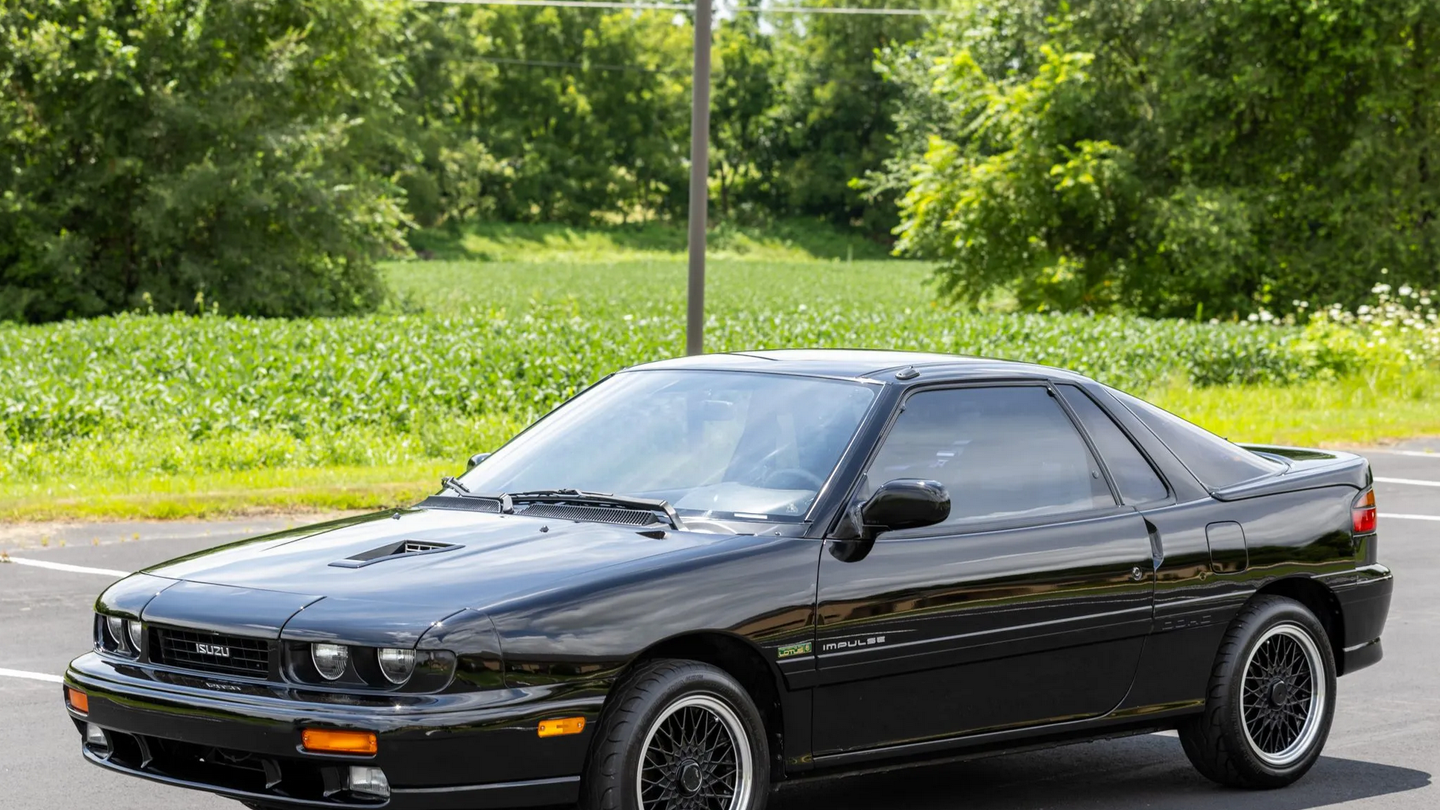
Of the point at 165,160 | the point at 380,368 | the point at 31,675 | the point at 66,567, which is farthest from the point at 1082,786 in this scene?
the point at 165,160

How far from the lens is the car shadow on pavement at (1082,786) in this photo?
614 centimetres

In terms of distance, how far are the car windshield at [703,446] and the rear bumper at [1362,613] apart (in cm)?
222

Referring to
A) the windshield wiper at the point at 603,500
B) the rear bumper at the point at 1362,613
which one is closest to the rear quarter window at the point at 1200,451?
the rear bumper at the point at 1362,613

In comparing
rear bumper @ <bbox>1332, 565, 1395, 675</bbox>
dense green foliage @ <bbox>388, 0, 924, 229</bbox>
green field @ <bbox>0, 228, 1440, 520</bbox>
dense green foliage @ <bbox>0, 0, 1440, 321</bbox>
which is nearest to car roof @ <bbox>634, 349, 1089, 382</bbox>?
rear bumper @ <bbox>1332, 565, 1395, 675</bbox>

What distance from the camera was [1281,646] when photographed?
21.2 feet

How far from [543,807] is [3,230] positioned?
3197 cm

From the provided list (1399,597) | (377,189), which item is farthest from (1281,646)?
(377,189)

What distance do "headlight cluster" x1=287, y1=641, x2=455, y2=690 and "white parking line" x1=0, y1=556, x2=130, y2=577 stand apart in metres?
6.98

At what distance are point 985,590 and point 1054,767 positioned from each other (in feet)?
4.80

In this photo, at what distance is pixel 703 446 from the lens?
580 cm

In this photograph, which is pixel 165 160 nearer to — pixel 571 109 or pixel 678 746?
pixel 678 746

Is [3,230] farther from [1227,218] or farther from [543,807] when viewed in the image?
[543,807]

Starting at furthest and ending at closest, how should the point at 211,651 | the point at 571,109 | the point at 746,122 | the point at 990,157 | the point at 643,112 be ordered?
the point at 746,122 < the point at 643,112 < the point at 571,109 < the point at 990,157 < the point at 211,651

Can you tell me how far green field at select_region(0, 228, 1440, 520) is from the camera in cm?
1612
